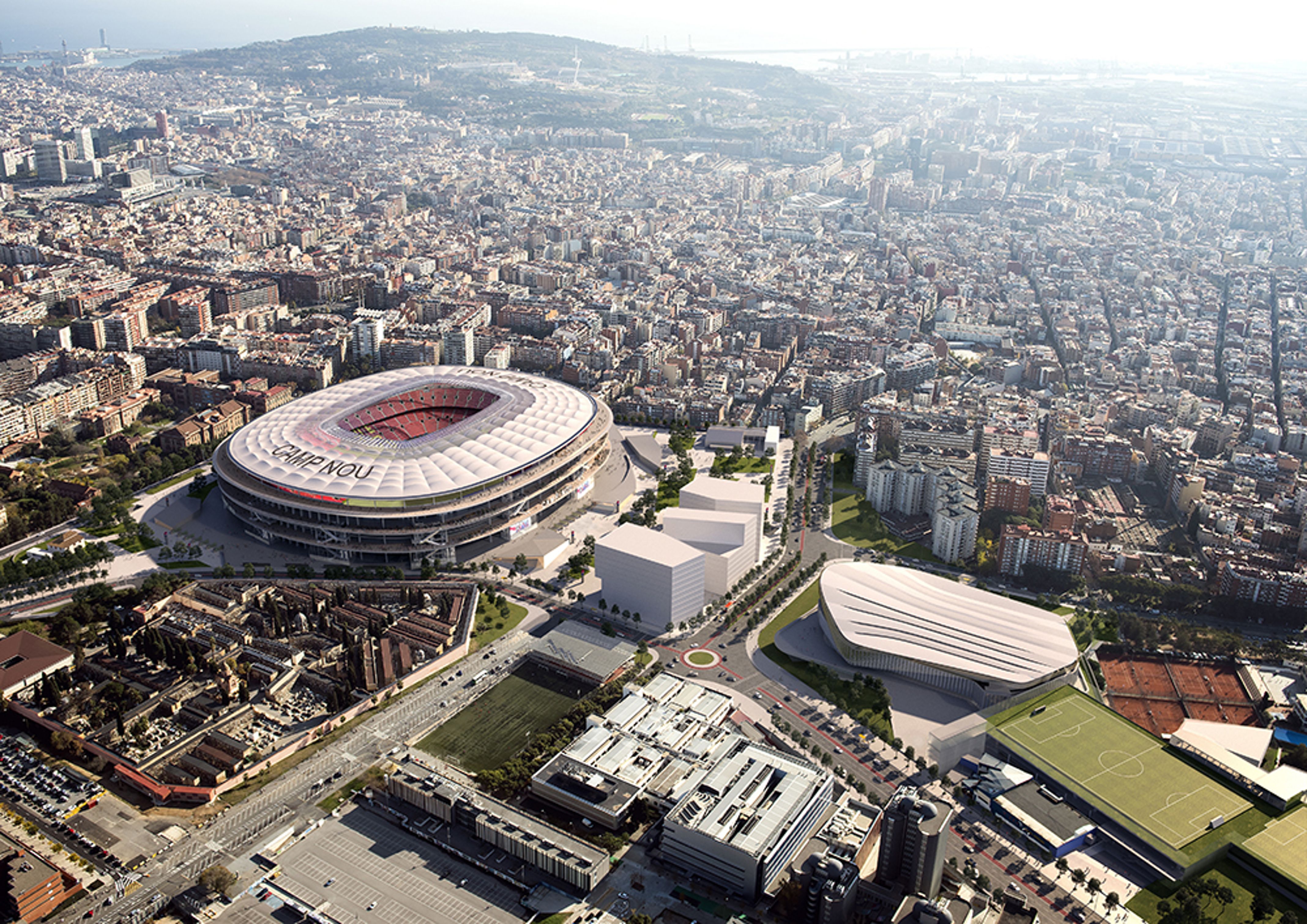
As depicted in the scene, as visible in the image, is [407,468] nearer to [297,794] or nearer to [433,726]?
[433,726]

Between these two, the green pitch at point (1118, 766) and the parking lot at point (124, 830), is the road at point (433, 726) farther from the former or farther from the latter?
the green pitch at point (1118, 766)

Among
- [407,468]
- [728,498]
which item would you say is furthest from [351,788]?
[728,498]

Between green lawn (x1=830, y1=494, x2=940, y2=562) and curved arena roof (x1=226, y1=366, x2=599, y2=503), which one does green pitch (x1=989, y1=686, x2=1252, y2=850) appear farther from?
curved arena roof (x1=226, y1=366, x2=599, y2=503)

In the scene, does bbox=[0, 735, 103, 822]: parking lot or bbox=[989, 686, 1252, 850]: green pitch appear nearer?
bbox=[0, 735, 103, 822]: parking lot

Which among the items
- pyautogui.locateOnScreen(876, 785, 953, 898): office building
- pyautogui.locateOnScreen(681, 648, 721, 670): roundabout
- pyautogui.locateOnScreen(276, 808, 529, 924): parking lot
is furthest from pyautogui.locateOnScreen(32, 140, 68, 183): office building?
pyautogui.locateOnScreen(876, 785, 953, 898): office building

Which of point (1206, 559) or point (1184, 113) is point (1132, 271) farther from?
point (1184, 113)

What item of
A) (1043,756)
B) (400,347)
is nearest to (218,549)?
(400,347)
